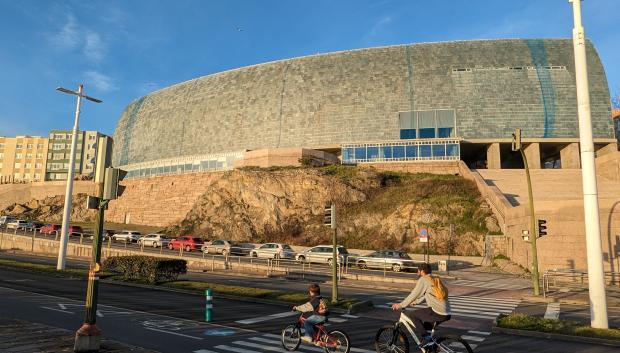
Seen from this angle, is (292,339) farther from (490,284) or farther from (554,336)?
(490,284)

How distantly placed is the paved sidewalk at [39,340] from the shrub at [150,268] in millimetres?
10159

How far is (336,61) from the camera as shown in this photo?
74.9 meters

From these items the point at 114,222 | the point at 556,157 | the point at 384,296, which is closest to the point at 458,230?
Result: the point at 384,296

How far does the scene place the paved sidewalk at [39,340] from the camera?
8406mm

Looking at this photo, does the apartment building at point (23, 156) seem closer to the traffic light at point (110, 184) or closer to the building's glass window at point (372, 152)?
the building's glass window at point (372, 152)

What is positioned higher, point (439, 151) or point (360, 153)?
point (360, 153)

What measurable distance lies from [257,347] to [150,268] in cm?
1334

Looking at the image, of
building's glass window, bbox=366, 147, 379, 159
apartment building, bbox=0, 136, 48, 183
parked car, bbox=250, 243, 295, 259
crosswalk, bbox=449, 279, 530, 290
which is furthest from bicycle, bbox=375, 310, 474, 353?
apartment building, bbox=0, 136, 48, 183

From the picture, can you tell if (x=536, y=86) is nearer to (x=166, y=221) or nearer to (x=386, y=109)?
(x=386, y=109)

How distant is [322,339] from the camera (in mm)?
8750

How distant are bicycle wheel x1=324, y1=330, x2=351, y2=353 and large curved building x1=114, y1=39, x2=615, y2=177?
182 feet

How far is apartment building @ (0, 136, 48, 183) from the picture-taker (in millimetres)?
125500

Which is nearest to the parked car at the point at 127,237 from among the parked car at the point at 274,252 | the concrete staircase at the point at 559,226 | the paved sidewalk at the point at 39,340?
the parked car at the point at 274,252

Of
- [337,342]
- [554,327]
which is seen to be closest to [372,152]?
[554,327]
